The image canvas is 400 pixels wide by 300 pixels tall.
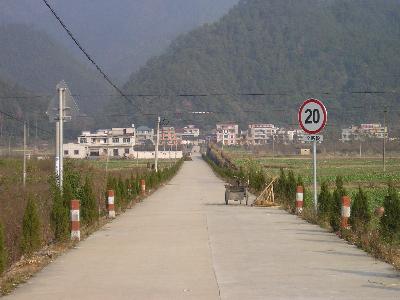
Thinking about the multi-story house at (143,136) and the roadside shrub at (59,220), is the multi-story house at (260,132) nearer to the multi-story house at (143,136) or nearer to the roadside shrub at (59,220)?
the multi-story house at (143,136)

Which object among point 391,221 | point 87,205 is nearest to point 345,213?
point 391,221

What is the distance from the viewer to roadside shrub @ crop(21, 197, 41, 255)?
42.6 ft

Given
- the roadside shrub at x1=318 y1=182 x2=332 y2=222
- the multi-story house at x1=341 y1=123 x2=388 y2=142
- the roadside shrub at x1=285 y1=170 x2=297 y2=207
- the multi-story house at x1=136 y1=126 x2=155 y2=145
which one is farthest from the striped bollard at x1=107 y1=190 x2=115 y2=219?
the multi-story house at x1=136 y1=126 x2=155 y2=145

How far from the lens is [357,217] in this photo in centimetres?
1744

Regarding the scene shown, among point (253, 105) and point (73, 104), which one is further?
point (253, 105)

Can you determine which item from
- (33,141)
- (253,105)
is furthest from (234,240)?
(253,105)

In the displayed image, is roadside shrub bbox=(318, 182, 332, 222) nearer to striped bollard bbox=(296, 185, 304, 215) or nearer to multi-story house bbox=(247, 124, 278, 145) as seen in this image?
striped bollard bbox=(296, 185, 304, 215)

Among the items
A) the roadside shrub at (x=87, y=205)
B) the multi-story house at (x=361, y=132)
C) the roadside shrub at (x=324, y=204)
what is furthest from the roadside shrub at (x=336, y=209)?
the multi-story house at (x=361, y=132)

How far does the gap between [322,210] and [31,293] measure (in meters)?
11.6

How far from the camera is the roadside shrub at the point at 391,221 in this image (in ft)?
52.4

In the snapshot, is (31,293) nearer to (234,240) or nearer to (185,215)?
(234,240)

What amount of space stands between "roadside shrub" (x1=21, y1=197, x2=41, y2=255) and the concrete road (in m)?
0.55

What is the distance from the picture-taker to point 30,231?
515 inches

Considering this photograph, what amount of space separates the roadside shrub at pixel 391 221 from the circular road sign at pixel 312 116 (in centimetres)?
343
